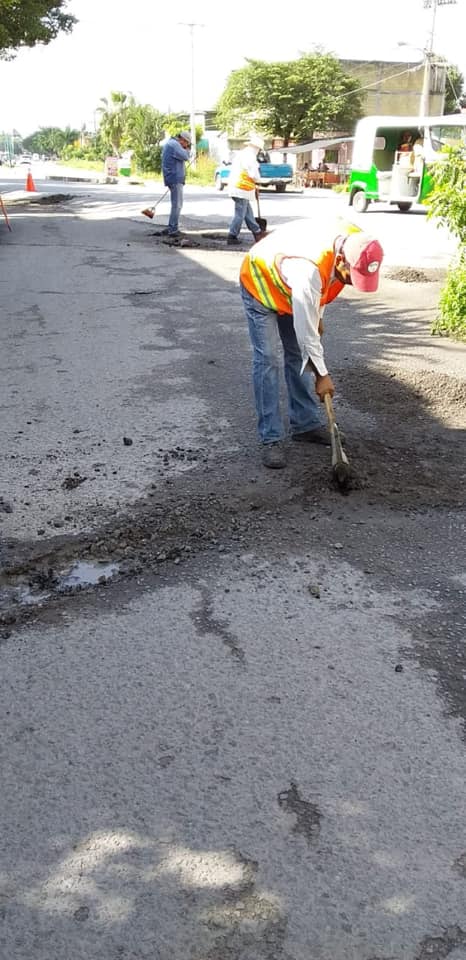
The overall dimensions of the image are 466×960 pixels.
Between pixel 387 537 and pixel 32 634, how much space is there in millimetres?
1690

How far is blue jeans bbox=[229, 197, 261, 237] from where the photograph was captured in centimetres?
1316

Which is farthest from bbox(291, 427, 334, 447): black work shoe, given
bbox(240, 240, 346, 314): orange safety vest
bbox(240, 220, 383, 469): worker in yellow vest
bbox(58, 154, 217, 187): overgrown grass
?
bbox(58, 154, 217, 187): overgrown grass

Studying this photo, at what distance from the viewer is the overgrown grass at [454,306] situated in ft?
24.5

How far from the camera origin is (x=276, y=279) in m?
4.34

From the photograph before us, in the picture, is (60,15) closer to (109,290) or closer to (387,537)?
(109,290)

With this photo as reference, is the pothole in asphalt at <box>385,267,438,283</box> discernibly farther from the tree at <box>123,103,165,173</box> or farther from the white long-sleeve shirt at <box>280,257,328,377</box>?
the tree at <box>123,103,165,173</box>

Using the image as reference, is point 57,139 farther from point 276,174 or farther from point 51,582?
point 51,582

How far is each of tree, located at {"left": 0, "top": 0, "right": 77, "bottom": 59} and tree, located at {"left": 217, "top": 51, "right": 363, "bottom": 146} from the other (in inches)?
1234

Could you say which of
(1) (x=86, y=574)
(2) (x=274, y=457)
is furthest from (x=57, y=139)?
(1) (x=86, y=574)

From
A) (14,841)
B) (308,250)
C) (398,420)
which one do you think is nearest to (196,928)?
(14,841)

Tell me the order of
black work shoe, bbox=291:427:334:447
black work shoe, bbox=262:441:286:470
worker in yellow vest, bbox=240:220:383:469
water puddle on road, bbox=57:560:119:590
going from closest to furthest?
water puddle on road, bbox=57:560:119:590 < worker in yellow vest, bbox=240:220:383:469 < black work shoe, bbox=262:441:286:470 < black work shoe, bbox=291:427:334:447

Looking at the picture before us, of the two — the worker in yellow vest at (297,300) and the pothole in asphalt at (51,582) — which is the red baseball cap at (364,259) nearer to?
the worker in yellow vest at (297,300)

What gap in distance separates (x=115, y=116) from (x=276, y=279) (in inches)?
2822

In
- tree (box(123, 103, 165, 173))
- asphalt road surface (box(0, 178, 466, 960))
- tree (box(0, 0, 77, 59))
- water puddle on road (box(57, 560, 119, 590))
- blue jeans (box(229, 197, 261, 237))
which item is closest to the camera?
asphalt road surface (box(0, 178, 466, 960))
